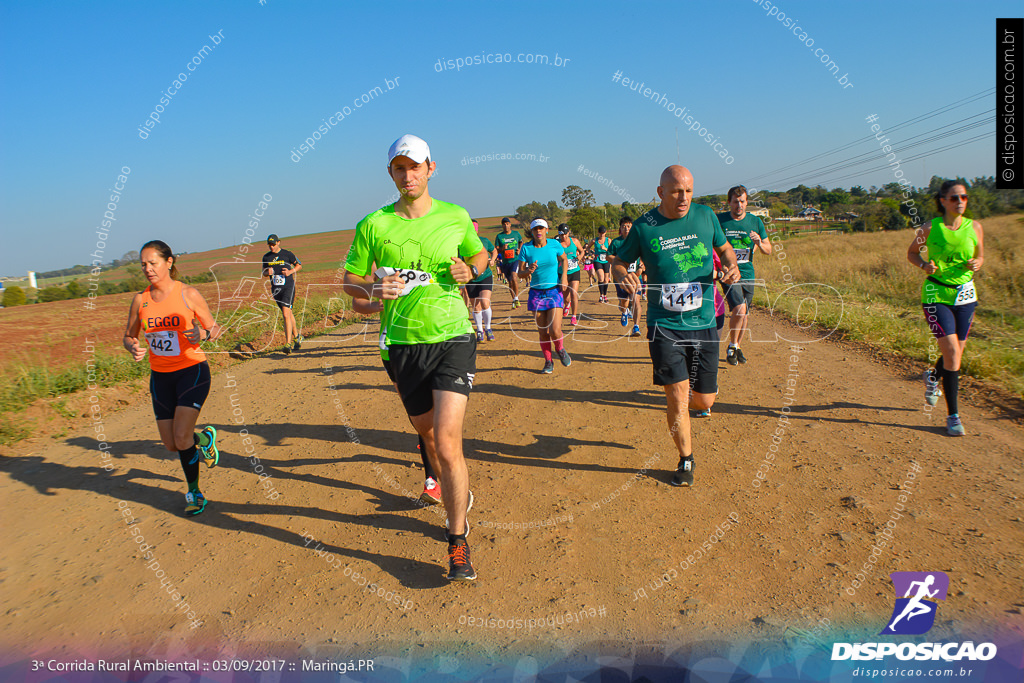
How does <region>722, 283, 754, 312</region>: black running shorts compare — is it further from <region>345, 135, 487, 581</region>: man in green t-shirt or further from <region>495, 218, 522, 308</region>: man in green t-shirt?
<region>495, 218, 522, 308</region>: man in green t-shirt

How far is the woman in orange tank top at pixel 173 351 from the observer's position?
15.0ft

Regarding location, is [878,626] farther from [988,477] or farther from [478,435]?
[478,435]

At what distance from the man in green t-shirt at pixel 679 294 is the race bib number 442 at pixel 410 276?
1.90m

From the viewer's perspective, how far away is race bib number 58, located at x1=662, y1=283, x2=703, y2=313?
4.55 m

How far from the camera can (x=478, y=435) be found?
618cm

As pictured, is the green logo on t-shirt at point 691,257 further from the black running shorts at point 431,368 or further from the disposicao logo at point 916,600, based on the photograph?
the disposicao logo at point 916,600

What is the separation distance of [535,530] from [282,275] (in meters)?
9.11

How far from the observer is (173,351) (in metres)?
4.57

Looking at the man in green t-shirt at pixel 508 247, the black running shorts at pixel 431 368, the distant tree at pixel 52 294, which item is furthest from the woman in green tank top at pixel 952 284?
the distant tree at pixel 52 294

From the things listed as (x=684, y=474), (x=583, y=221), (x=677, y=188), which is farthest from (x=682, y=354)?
(x=583, y=221)

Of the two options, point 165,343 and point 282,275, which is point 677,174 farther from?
point 282,275

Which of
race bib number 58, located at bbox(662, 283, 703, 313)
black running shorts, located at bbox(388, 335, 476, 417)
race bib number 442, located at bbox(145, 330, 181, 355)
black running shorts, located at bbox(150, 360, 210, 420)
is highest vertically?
race bib number 58, located at bbox(662, 283, 703, 313)

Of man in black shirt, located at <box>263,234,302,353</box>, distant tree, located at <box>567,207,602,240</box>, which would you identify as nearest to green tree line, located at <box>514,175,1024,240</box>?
distant tree, located at <box>567,207,602,240</box>

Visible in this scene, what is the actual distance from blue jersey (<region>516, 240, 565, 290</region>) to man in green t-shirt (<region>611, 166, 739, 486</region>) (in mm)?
3774
